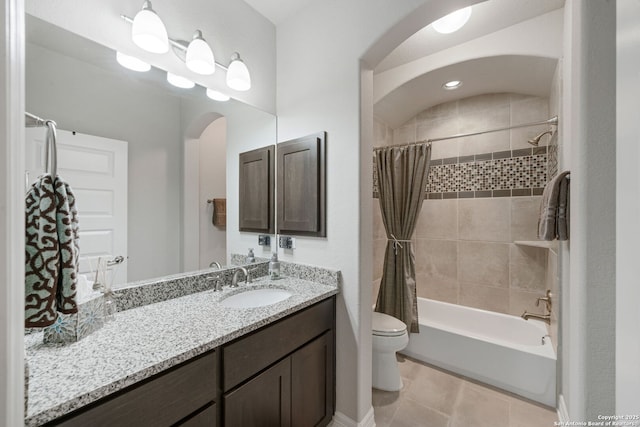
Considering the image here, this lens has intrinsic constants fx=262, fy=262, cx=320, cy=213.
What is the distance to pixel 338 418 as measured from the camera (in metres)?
1.57

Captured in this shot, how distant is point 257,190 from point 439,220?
6.59ft

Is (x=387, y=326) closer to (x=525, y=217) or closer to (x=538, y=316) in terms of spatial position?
(x=538, y=316)

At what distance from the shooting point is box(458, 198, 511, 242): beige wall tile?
248 centimetres

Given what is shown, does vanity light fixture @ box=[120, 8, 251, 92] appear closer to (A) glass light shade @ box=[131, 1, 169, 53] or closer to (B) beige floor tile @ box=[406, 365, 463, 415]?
(A) glass light shade @ box=[131, 1, 169, 53]

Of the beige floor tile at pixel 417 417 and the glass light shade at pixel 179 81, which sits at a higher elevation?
the glass light shade at pixel 179 81

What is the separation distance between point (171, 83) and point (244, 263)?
1.16 m

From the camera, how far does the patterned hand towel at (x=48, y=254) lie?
2.04 ft

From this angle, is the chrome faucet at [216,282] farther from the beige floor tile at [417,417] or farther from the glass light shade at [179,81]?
the beige floor tile at [417,417]

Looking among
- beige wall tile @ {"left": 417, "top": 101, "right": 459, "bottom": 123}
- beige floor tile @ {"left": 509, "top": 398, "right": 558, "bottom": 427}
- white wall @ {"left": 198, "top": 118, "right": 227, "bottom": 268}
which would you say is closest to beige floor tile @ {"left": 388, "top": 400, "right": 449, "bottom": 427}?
beige floor tile @ {"left": 509, "top": 398, "right": 558, "bottom": 427}

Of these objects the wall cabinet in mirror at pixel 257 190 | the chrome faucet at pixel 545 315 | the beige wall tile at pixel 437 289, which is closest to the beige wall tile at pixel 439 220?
the beige wall tile at pixel 437 289

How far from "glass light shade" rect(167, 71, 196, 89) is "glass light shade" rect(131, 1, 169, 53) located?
16 cm

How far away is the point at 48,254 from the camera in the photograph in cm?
64

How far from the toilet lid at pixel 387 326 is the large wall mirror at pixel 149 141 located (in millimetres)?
1003

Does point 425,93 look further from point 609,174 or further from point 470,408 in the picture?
point 470,408
